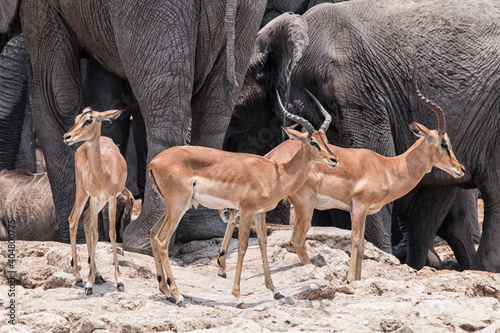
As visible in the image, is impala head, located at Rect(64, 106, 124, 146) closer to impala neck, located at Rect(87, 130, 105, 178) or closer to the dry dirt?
impala neck, located at Rect(87, 130, 105, 178)

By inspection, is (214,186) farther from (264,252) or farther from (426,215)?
(426,215)

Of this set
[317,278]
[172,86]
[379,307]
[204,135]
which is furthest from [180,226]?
[379,307]

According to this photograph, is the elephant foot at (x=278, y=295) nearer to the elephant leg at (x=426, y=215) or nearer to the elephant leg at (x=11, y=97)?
the elephant leg at (x=426, y=215)

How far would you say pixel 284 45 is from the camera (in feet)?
34.2

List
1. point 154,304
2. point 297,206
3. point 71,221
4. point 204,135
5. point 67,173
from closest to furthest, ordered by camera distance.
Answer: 1. point 154,304
2. point 71,221
3. point 297,206
4. point 204,135
5. point 67,173

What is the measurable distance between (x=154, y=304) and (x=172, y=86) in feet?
7.82

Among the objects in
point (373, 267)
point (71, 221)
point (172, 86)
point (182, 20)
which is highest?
point (182, 20)

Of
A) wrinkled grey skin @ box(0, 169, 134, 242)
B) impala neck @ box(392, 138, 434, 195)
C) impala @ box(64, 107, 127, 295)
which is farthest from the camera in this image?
wrinkled grey skin @ box(0, 169, 134, 242)

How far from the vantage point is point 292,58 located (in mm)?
10008

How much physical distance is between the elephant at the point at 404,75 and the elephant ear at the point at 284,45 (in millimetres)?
17

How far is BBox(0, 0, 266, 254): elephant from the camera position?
8.45 metres

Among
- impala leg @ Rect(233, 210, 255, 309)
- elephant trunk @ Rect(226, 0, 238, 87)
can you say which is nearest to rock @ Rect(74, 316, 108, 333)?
impala leg @ Rect(233, 210, 255, 309)

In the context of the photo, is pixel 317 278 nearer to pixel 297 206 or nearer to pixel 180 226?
pixel 297 206

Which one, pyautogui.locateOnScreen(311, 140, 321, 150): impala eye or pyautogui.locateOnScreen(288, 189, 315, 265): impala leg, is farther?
pyautogui.locateOnScreen(288, 189, 315, 265): impala leg
